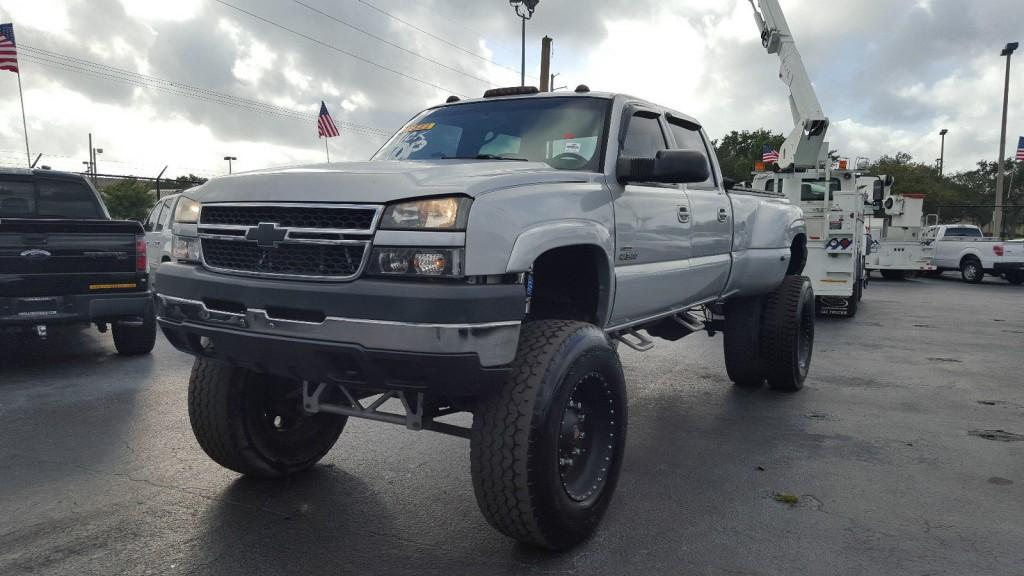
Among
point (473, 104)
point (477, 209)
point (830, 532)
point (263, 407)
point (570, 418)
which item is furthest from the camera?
point (473, 104)

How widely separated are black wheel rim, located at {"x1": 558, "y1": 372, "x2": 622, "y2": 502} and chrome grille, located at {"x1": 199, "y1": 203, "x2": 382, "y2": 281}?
1103 millimetres

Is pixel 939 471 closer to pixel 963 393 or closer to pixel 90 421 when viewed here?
pixel 963 393

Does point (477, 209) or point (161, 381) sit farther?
point (161, 381)

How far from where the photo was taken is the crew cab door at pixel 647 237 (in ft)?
12.8

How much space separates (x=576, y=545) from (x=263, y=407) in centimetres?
180

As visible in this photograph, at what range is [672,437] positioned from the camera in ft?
16.8

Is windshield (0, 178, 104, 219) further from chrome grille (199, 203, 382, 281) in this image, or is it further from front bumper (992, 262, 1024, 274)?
front bumper (992, 262, 1024, 274)

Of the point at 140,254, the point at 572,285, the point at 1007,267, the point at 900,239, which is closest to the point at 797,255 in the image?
the point at 572,285

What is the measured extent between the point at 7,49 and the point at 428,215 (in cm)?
2200

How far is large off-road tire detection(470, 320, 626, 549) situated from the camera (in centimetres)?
295

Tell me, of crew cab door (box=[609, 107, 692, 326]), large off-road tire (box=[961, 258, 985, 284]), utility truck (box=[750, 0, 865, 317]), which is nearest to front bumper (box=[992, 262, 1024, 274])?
large off-road tire (box=[961, 258, 985, 284])

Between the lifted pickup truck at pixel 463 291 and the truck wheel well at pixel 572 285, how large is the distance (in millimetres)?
11

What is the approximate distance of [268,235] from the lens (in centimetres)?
310

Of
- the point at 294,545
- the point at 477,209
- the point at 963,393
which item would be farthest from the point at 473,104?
the point at 963,393
